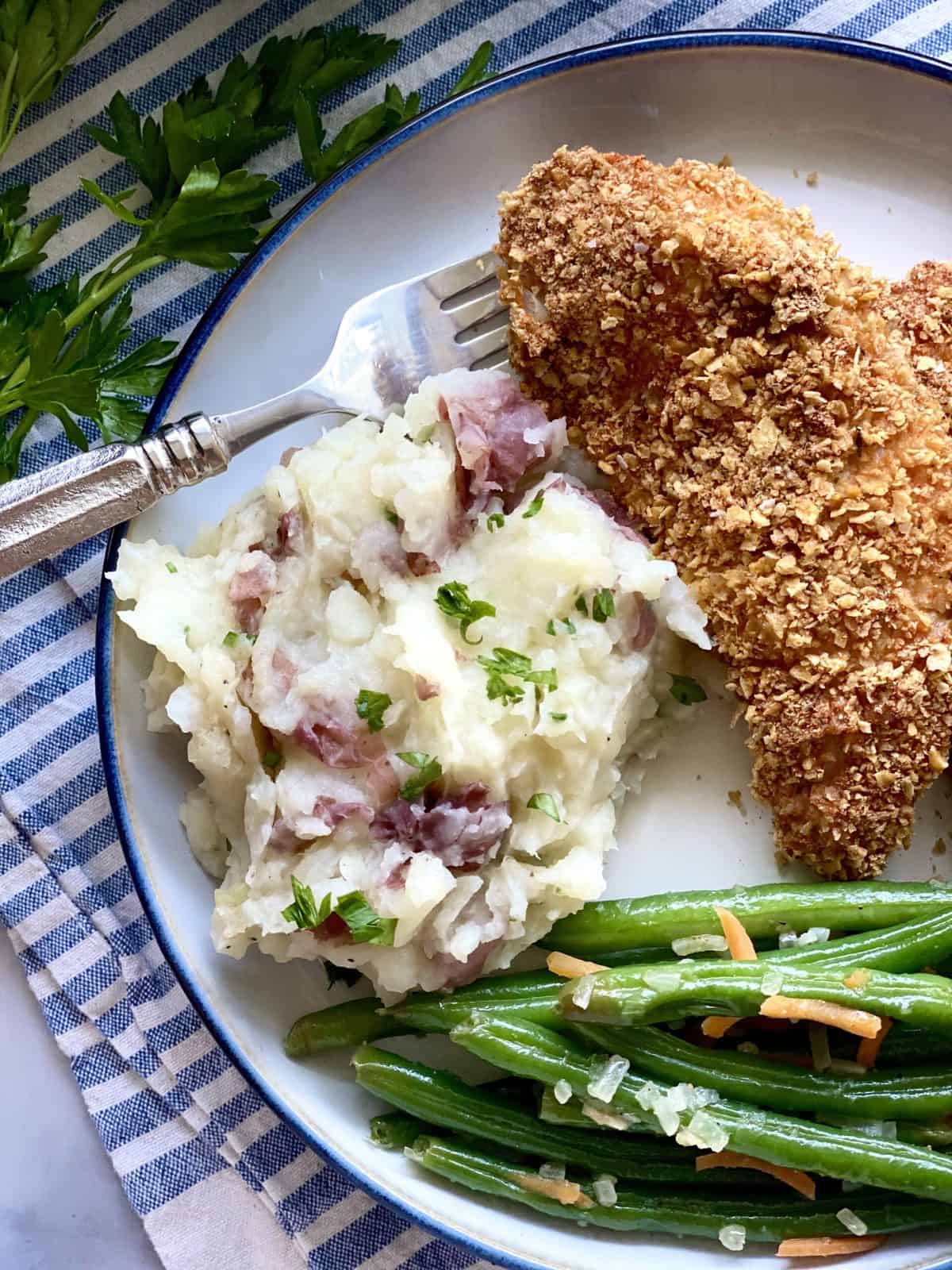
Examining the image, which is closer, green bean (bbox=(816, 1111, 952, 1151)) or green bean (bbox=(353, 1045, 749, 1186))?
green bean (bbox=(816, 1111, 952, 1151))

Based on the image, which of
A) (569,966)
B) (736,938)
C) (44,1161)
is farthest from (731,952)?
(44,1161)

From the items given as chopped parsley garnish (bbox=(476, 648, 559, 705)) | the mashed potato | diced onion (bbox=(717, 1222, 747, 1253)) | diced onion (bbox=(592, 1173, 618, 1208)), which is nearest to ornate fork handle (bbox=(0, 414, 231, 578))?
the mashed potato

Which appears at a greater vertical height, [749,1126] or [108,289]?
[108,289]

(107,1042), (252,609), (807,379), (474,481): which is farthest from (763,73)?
(107,1042)

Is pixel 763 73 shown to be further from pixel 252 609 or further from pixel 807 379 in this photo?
pixel 252 609

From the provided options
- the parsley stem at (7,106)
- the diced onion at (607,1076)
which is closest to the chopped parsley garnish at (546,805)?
the diced onion at (607,1076)

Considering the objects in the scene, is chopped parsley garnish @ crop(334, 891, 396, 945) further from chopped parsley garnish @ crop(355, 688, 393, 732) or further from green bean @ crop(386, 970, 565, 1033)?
chopped parsley garnish @ crop(355, 688, 393, 732)

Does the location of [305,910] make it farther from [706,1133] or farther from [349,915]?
[706,1133]
